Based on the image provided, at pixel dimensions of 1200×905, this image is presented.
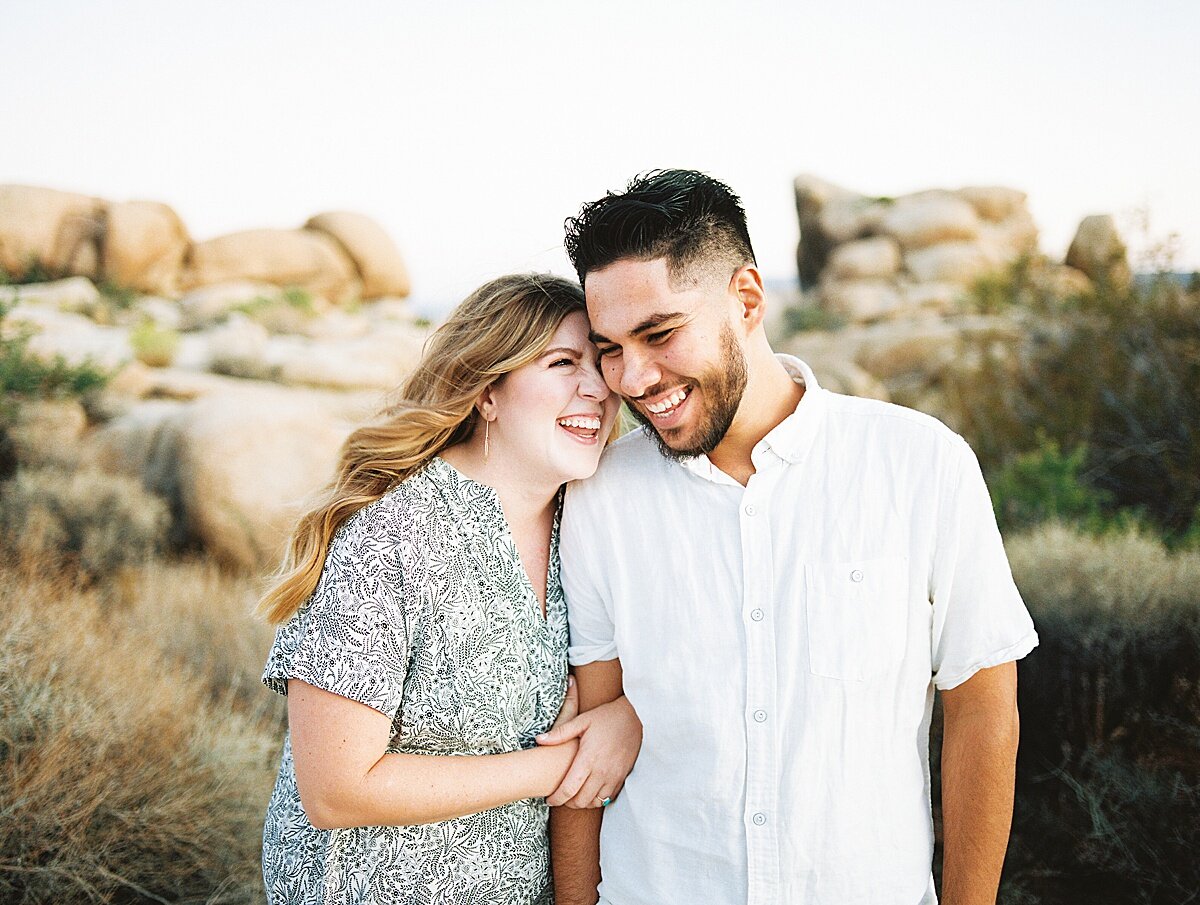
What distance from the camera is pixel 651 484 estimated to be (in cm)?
234

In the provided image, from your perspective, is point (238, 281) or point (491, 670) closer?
point (491, 670)

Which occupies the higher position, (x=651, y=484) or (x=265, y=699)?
(x=651, y=484)

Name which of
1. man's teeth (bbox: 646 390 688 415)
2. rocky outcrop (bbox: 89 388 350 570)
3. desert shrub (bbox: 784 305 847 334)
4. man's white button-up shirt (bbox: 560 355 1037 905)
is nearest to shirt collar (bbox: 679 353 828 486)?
man's white button-up shirt (bbox: 560 355 1037 905)

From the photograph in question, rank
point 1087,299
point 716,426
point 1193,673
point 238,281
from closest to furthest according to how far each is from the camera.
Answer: point 716,426 → point 1193,673 → point 1087,299 → point 238,281

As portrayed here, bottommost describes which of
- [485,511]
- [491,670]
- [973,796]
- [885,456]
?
[973,796]

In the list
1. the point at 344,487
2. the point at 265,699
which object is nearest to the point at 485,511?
the point at 344,487

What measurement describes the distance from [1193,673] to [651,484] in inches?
122

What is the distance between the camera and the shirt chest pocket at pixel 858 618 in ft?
6.57

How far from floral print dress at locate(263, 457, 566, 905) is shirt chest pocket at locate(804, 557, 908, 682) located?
0.70m

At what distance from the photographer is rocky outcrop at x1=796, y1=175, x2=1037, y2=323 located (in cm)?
2702

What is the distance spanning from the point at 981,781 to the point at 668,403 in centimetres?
105

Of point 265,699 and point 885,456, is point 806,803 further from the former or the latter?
point 265,699

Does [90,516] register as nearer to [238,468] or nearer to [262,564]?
[238,468]

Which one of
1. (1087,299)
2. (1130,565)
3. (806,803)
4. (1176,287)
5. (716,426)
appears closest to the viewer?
(806,803)
